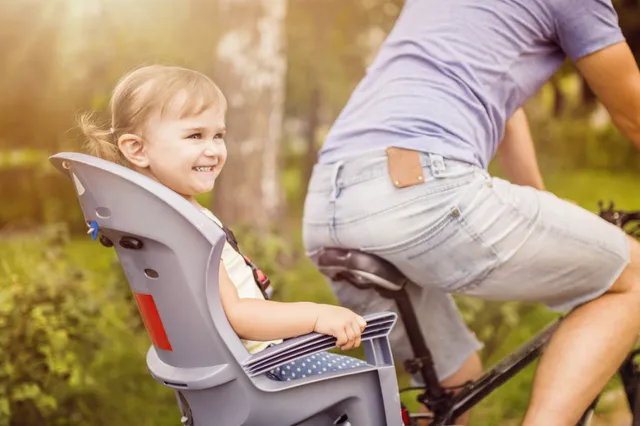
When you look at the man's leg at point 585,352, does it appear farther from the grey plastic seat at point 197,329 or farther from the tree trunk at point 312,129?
the tree trunk at point 312,129

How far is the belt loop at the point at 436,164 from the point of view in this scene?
223 cm

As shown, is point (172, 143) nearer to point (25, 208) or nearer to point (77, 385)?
point (77, 385)

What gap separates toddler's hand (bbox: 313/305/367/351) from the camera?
1950 mm

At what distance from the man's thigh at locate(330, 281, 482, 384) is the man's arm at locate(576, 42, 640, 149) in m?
0.81

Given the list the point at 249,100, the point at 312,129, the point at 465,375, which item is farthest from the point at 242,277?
the point at 312,129

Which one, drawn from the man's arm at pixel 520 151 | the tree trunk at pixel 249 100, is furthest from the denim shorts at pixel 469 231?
the tree trunk at pixel 249 100

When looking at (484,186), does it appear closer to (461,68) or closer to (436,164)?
(436,164)

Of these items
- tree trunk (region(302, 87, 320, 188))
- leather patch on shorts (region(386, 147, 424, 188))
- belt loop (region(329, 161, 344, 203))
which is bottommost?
tree trunk (region(302, 87, 320, 188))

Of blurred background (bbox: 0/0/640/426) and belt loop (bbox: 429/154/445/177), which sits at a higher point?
belt loop (bbox: 429/154/445/177)

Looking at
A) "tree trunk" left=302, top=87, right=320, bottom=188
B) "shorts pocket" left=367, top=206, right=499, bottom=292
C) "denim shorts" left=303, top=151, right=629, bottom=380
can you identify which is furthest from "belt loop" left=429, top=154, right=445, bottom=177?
"tree trunk" left=302, top=87, right=320, bottom=188

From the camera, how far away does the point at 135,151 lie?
2.03 meters

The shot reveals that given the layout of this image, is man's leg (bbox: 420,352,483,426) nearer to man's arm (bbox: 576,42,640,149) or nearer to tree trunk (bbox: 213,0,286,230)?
man's arm (bbox: 576,42,640,149)

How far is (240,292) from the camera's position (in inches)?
81.1

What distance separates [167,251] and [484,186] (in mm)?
884
